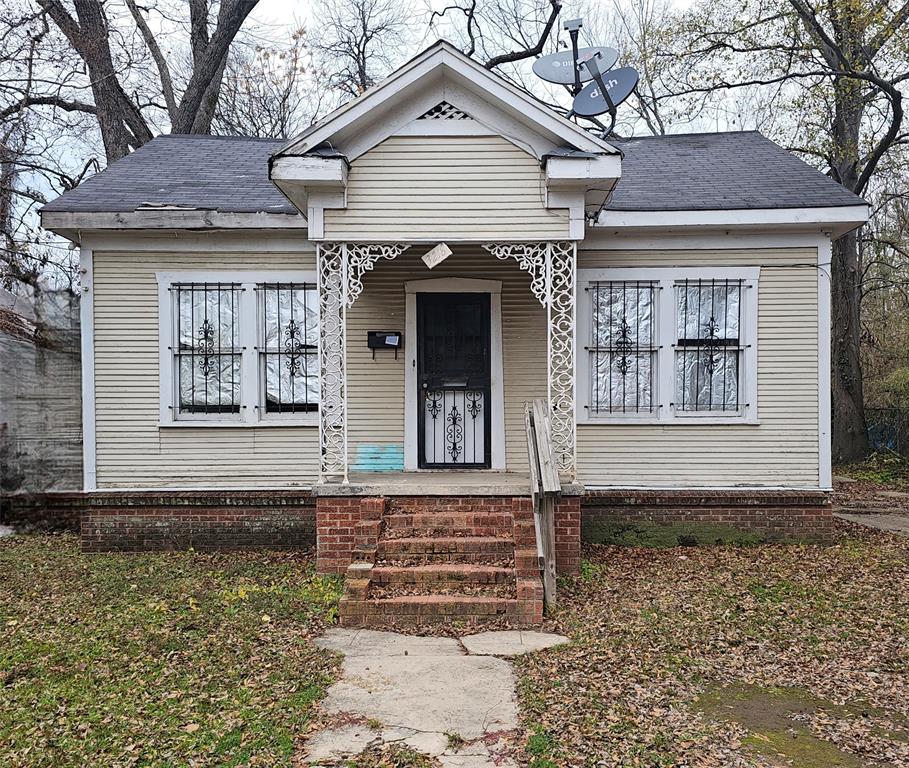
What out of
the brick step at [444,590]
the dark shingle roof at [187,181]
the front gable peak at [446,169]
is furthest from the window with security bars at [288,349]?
the brick step at [444,590]

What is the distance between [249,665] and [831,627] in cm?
425

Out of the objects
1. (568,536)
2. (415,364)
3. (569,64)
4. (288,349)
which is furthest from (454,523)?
(569,64)

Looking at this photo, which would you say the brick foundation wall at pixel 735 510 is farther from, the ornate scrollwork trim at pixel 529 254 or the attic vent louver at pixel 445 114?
the attic vent louver at pixel 445 114

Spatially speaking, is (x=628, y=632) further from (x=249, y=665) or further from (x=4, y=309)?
(x=4, y=309)

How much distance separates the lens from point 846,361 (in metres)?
16.9

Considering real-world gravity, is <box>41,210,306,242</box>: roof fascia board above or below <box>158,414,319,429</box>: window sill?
above

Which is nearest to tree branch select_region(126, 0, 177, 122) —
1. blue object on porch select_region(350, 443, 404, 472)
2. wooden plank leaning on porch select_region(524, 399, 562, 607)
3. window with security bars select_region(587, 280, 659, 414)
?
blue object on porch select_region(350, 443, 404, 472)

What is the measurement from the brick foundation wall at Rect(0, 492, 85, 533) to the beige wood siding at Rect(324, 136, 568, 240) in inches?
224

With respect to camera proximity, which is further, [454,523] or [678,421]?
[678,421]

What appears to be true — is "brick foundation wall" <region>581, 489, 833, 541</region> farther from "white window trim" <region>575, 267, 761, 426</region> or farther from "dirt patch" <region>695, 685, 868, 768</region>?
"dirt patch" <region>695, 685, 868, 768</region>

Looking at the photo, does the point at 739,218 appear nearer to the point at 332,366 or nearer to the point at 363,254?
the point at 363,254

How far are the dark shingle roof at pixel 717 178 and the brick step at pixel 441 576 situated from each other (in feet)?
13.6

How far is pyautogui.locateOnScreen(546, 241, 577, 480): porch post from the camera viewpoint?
299 inches

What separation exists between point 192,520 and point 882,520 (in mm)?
9222
